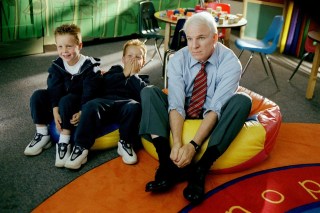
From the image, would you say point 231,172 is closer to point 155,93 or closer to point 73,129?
point 155,93

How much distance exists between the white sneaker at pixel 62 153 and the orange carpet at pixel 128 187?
0.20 m

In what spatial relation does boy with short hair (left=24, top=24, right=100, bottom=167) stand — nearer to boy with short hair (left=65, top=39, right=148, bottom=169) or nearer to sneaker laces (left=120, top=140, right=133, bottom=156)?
boy with short hair (left=65, top=39, right=148, bottom=169)

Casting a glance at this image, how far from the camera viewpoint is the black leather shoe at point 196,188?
2064 mm

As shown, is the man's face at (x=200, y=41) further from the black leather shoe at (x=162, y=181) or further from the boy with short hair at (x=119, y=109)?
the black leather shoe at (x=162, y=181)

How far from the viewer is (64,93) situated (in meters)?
2.65

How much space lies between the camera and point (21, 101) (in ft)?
11.4

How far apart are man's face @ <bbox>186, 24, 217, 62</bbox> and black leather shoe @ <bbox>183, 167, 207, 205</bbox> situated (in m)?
0.74

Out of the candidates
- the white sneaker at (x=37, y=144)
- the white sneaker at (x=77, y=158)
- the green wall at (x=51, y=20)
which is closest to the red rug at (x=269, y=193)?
the white sneaker at (x=77, y=158)

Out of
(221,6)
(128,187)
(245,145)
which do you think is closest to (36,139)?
(128,187)

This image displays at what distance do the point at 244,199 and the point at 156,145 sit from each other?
632 millimetres

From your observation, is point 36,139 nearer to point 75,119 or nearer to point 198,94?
point 75,119

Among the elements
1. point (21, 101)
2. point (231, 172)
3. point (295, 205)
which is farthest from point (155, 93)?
point (21, 101)

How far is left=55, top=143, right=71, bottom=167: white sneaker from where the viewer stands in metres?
2.45

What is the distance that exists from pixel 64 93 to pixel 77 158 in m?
0.53
